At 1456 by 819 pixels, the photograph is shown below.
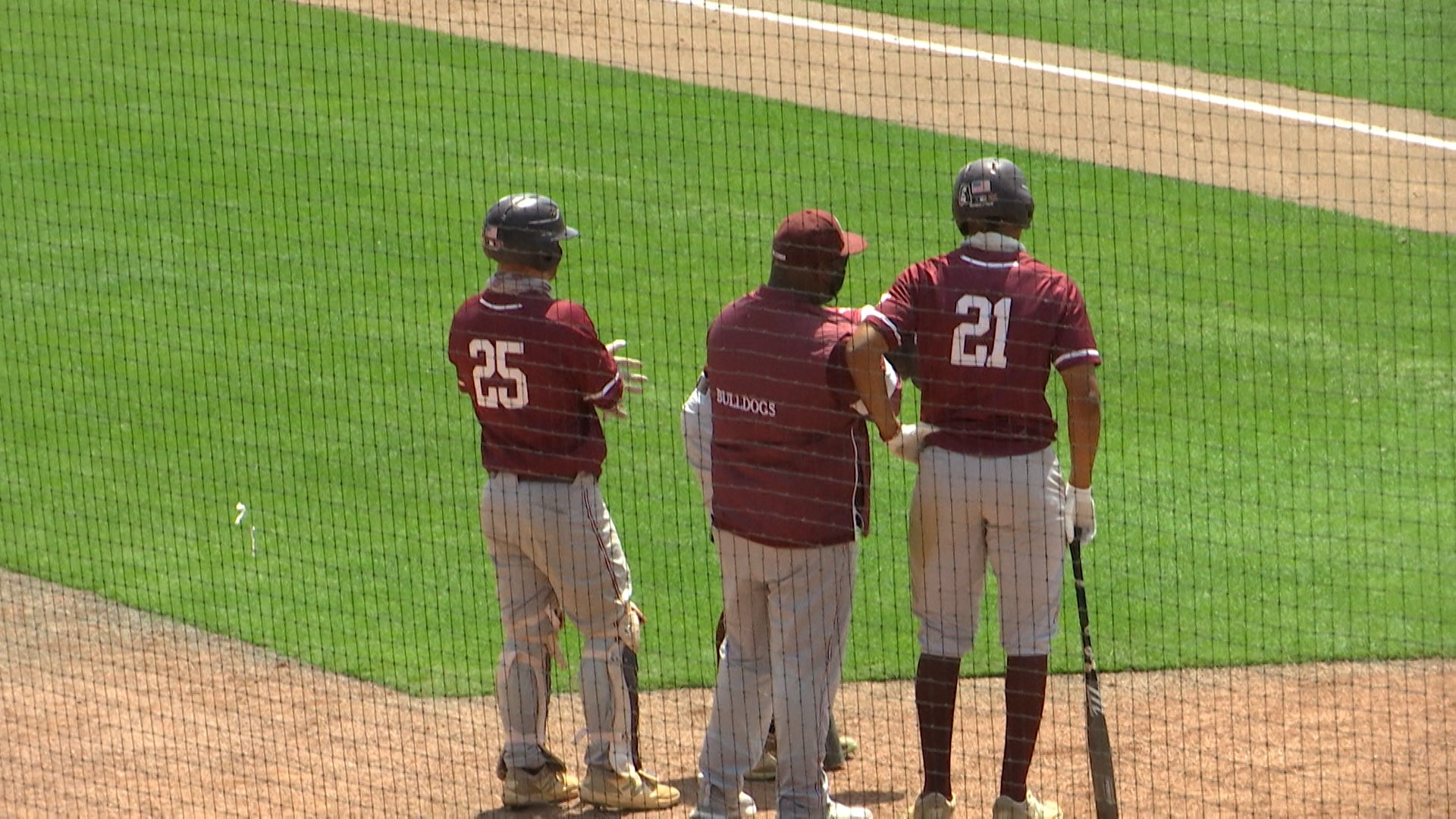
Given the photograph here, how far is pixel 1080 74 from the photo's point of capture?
14.7 m

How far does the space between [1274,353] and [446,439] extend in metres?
4.65

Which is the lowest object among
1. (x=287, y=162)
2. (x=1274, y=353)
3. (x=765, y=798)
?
(x=765, y=798)

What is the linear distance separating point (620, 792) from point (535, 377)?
137 centimetres

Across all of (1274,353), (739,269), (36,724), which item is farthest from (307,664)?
(1274,353)

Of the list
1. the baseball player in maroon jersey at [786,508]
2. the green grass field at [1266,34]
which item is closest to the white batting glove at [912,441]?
the baseball player in maroon jersey at [786,508]

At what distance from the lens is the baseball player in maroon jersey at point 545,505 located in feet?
19.6

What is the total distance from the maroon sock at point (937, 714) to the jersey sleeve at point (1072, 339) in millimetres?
1013

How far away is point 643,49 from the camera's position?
1512 cm

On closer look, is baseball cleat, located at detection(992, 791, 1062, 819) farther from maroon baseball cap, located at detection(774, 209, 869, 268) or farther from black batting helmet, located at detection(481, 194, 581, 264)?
black batting helmet, located at detection(481, 194, 581, 264)

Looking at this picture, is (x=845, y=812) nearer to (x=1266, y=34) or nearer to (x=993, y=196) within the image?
(x=993, y=196)

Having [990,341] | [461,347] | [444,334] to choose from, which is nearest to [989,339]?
[990,341]

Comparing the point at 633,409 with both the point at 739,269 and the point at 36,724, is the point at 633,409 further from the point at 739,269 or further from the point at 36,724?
the point at 36,724

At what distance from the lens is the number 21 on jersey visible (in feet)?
19.0

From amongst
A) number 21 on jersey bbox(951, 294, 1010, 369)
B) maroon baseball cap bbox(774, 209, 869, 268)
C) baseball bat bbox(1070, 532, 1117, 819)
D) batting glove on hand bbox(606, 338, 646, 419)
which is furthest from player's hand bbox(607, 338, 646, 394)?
baseball bat bbox(1070, 532, 1117, 819)
